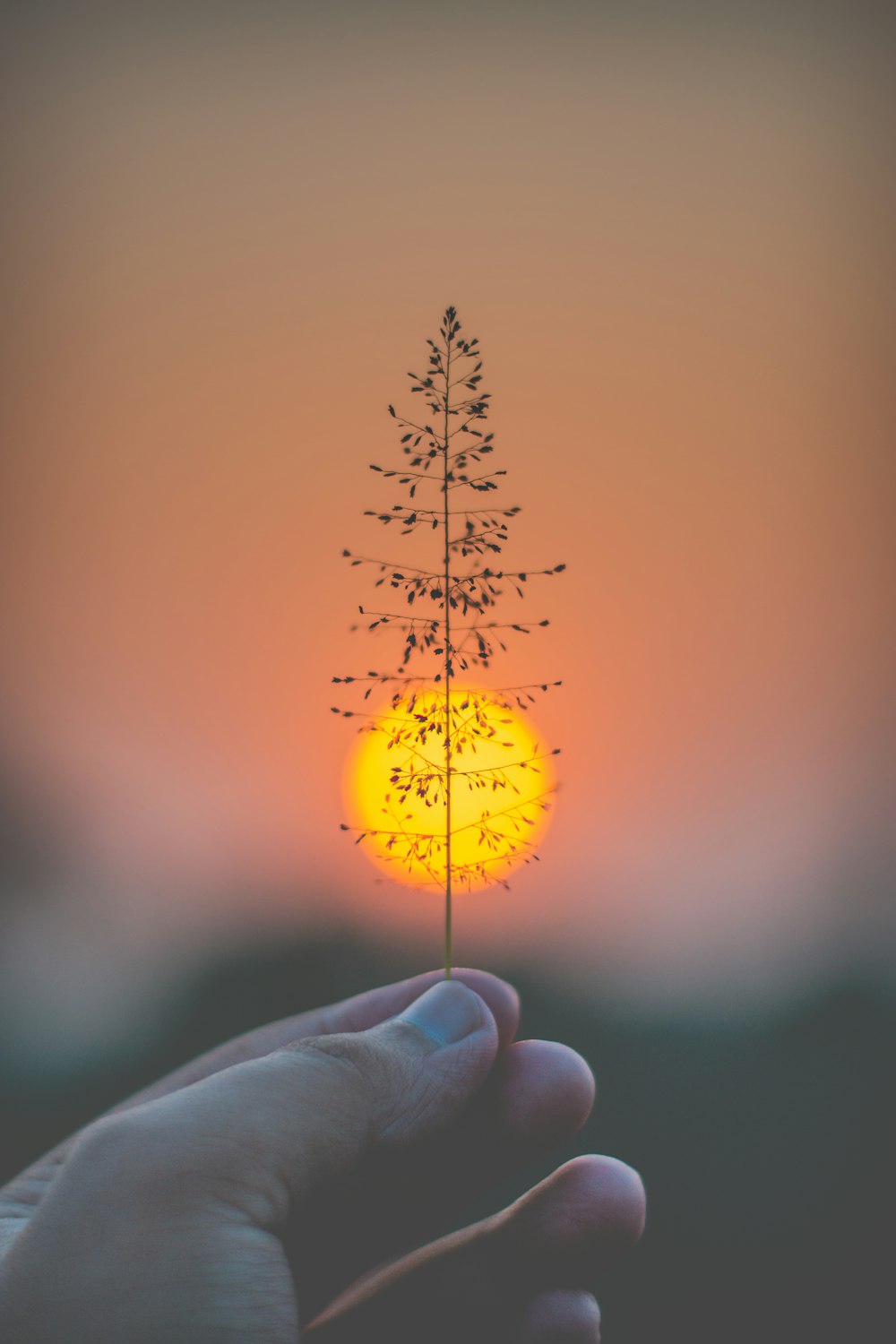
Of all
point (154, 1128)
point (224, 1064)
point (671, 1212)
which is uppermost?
point (154, 1128)

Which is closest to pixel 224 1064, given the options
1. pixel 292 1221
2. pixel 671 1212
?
pixel 292 1221

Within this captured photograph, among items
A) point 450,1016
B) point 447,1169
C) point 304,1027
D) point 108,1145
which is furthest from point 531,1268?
point 108,1145

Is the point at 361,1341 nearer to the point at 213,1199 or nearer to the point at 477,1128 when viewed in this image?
the point at 477,1128

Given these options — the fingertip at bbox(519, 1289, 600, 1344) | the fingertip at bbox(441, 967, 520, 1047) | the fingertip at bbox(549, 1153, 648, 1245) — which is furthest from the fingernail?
the fingertip at bbox(519, 1289, 600, 1344)

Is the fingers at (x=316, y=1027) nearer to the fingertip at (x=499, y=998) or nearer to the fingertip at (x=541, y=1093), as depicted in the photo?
the fingertip at (x=499, y=998)

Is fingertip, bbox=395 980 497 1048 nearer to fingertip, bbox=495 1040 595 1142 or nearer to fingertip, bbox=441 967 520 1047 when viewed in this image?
fingertip, bbox=441 967 520 1047

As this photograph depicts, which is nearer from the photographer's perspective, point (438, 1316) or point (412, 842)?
point (412, 842)
